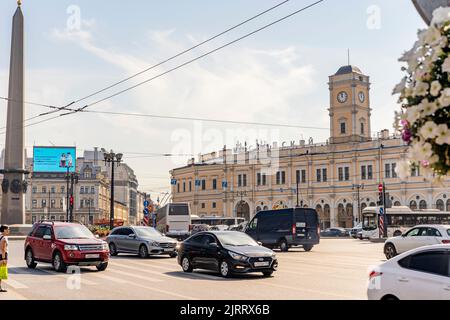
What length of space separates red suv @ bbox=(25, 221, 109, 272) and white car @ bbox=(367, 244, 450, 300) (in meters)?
11.0

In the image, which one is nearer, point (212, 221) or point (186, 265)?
point (186, 265)

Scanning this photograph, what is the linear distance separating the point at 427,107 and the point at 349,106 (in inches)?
3325

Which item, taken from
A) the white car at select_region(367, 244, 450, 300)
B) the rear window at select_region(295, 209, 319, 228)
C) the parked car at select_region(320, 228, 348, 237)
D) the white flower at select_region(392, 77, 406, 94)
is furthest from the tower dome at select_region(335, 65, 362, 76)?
the white flower at select_region(392, 77, 406, 94)

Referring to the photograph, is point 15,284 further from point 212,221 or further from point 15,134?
point 212,221

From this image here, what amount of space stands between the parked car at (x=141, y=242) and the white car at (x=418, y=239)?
8999mm

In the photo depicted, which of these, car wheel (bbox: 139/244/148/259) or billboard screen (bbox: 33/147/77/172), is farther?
billboard screen (bbox: 33/147/77/172)

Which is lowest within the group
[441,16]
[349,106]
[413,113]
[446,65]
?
[413,113]

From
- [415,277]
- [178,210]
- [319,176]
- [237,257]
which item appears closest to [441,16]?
[415,277]

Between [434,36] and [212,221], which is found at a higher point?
[434,36]

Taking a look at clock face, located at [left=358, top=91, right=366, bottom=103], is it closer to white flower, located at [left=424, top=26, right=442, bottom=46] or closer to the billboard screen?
the billboard screen

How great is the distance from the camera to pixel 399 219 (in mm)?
49406

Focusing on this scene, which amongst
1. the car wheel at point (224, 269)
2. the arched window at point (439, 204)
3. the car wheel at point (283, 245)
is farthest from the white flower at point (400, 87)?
the arched window at point (439, 204)

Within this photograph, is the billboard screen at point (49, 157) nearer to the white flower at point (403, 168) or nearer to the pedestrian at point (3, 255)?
the pedestrian at point (3, 255)

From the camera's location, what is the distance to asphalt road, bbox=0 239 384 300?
1242cm
